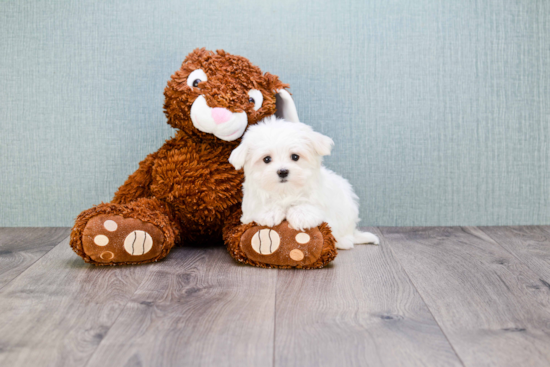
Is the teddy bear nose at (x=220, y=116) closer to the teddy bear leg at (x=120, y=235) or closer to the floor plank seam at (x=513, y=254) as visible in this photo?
the teddy bear leg at (x=120, y=235)

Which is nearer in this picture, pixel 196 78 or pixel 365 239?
pixel 196 78

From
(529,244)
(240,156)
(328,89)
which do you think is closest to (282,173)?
(240,156)

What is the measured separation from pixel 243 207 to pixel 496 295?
62cm

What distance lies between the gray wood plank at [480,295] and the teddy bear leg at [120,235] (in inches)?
24.6

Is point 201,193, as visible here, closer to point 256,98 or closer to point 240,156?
point 240,156

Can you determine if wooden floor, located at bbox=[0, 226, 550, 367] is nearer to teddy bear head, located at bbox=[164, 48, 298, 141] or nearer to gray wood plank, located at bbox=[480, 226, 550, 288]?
gray wood plank, located at bbox=[480, 226, 550, 288]

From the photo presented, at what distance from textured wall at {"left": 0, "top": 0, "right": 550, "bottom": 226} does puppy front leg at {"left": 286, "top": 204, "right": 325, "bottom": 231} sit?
1.63 feet

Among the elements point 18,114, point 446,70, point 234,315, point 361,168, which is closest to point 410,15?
point 446,70

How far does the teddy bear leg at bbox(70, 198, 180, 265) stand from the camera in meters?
1.20

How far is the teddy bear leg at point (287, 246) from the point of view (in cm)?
119

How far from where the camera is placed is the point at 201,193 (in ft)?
4.40

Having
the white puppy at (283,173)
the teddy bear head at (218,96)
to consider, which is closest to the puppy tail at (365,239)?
the white puppy at (283,173)

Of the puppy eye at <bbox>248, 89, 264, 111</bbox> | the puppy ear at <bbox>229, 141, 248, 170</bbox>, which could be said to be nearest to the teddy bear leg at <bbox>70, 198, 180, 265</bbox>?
the puppy ear at <bbox>229, 141, 248, 170</bbox>

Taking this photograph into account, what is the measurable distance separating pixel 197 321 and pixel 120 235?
1.37 ft
